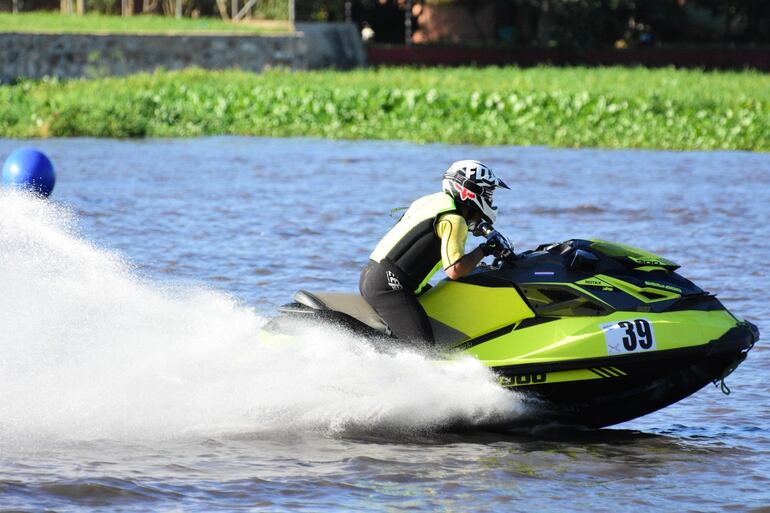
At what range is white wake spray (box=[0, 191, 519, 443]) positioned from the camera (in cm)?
811

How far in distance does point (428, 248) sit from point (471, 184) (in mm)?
459

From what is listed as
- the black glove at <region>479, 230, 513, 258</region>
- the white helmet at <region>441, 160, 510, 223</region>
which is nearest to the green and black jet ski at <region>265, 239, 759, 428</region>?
the black glove at <region>479, 230, 513, 258</region>

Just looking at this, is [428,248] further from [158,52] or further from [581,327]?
[158,52]

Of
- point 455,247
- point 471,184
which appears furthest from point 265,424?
point 471,184

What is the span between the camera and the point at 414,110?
32875 millimetres

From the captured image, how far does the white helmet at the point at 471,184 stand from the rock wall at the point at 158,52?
33254 mm

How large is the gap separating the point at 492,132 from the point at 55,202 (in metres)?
13.0

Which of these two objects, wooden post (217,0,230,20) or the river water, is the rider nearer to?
the river water

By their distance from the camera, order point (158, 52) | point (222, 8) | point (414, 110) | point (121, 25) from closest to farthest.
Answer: point (414, 110), point (158, 52), point (121, 25), point (222, 8)

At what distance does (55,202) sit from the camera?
65.0 ft

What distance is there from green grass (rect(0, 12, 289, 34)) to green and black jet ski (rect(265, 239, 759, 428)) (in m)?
35.9

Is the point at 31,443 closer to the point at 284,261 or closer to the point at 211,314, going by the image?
the point at 211,314

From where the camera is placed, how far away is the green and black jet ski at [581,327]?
7941mm

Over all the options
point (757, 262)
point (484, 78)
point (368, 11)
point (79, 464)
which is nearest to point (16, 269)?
point (79, 464)
